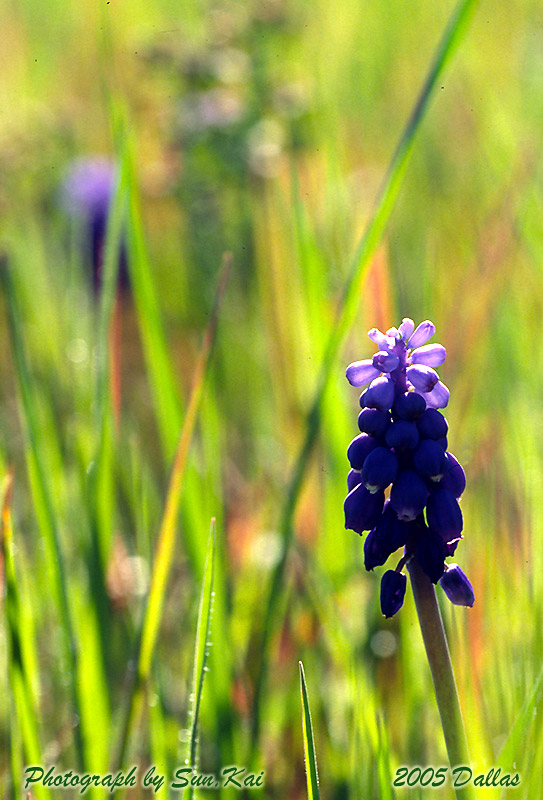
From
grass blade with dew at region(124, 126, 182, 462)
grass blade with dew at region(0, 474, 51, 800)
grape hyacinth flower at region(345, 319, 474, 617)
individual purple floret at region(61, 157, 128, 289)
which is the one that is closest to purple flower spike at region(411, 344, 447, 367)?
grape hyacinth flower at region(345, 319, 474, 617)

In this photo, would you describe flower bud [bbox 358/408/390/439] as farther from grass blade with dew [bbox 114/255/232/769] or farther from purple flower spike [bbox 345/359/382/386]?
grass blade with dew [bbox 114/255/232/769]

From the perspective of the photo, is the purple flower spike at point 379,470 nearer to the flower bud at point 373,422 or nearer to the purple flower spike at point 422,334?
the flower bud at point 373,422

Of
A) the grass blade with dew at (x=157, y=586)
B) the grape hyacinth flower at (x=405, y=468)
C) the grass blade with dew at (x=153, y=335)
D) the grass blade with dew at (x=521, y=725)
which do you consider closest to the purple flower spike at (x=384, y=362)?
the grape hyacinth flower at (x=405, y=468)

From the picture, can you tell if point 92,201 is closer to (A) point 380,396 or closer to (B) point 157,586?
(B) point 157,586

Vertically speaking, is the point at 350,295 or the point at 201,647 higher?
the point at 350,295

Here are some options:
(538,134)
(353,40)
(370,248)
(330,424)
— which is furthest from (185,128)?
(353,40)

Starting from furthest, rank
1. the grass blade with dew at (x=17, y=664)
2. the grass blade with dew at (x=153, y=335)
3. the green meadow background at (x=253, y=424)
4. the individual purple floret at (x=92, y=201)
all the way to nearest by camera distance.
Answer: the individual purple floret at (x=92, y=201), the grass blade with dew at (x=153, y=335), the green meadow background at (x=253, y=424), the grass blade with dew at (x=17, y=664)

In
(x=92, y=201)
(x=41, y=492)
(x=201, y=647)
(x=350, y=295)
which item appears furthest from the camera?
(x=92, y=201)

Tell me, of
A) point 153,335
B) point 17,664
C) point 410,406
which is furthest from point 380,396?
point 153,335
